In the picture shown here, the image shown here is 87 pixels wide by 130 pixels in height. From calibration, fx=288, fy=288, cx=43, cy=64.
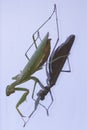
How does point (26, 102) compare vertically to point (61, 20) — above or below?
below

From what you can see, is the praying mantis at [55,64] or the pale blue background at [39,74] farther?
the pale blue background at [39,74]

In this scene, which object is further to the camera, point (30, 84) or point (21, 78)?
point (30, 84)

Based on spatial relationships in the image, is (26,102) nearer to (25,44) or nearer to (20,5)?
(25,44)

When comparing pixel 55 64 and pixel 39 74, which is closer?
pixel 55 64

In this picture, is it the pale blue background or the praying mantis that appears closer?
the praying mantis

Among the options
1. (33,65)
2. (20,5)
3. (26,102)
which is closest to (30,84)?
(26,102)

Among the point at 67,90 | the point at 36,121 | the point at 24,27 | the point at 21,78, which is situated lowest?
the point at 36,121
